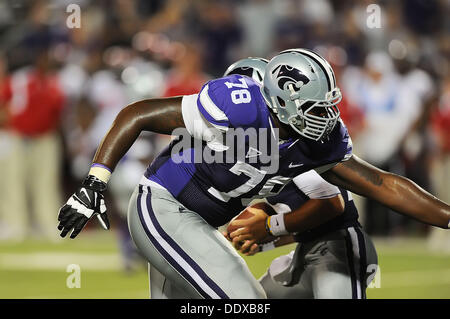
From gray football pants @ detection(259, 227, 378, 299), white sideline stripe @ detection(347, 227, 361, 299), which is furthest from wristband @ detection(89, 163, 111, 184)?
white sideline stripe @ detection(347, 227, 361, 299)

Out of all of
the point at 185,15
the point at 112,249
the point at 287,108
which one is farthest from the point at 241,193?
the point at 185,15

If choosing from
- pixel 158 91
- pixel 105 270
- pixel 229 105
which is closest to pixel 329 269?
pixel 229 105

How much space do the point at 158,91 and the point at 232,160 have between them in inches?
202

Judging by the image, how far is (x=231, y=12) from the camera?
39.4 ft

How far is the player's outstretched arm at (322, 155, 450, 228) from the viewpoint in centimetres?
399

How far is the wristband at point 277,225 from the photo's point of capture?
4.24 metres

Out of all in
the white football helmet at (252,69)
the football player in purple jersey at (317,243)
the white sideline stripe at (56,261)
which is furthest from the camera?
the white sideline stripe at (56,261)

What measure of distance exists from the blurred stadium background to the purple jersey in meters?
4.25

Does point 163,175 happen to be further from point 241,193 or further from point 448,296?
point 448,296

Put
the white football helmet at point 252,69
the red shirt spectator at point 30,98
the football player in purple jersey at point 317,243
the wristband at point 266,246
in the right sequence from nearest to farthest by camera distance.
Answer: the football player in purple jersey at point 317,243 → the white football helmet at point 252,69 → the wristband at point 266,246 → the red shirt spectator at point 30,98

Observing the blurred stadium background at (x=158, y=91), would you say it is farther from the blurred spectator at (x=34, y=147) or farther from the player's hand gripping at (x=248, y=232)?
the player's hand gripping at (x=248, y=232)

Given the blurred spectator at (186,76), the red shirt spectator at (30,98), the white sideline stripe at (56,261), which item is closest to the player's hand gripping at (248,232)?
the white sideline stripe at (56,261)

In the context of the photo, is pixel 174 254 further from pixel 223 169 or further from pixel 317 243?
pixel 317 243

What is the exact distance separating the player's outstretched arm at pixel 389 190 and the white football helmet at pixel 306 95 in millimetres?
239
